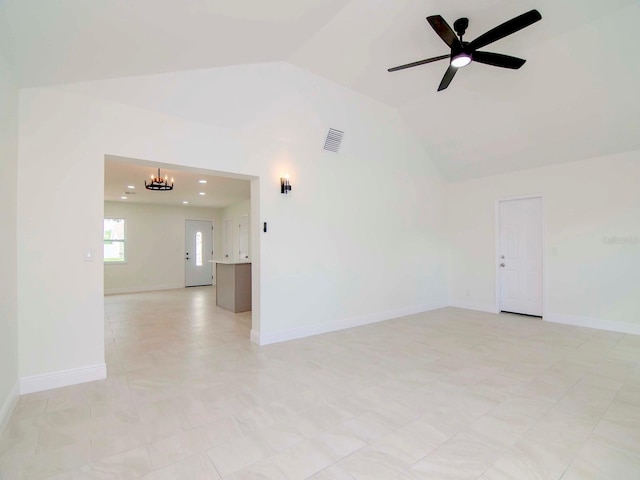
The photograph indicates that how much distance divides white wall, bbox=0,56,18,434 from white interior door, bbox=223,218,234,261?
298 inches

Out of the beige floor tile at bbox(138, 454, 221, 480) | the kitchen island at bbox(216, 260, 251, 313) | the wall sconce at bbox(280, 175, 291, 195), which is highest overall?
the wall sconce at bbox(280, 175, 291, 195)

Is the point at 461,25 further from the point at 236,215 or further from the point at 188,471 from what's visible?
the point at 236,215

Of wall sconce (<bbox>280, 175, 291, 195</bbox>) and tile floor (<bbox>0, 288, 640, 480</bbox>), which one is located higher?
wall sconce (<bbox>280, 175, 291, 195</bbox>)

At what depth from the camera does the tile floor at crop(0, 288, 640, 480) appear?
1.81m

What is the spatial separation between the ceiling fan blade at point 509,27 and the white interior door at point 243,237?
752 cm

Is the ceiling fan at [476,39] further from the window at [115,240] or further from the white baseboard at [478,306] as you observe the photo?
the window at [115,240]

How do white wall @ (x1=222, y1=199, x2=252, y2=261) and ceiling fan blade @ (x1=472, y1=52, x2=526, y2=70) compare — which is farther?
white wall @ (x1=222, y1=199, x2=252, y2=261)

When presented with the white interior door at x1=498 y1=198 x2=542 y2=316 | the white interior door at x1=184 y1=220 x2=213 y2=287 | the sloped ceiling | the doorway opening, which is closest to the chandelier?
the doorway opening

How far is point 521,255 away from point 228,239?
27.0ft

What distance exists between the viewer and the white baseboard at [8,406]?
218cm

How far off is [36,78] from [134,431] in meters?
2.88

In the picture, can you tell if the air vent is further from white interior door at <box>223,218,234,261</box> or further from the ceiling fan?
white interior door at <box>223,218,234,261</box>

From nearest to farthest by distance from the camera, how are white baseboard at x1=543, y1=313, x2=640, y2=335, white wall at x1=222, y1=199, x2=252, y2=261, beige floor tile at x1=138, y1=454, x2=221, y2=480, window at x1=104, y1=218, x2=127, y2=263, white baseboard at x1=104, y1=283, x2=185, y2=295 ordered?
beige floor tile at x1=138, y1=454, x2=221, y2=480 < white baseboard at x1=543, y1=313, x2=640, y2=335 < white baseboard at x1=104, y1=283, x2=185, y2=295 < window at x1=104, y1=218, x2=127, y2=263 < white wall at x1=222, y1=199, x2=252, y2=261

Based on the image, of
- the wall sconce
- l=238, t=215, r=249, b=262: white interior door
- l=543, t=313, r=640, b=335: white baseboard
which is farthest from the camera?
l=238, t=215, r=249, b=262: white interior door
